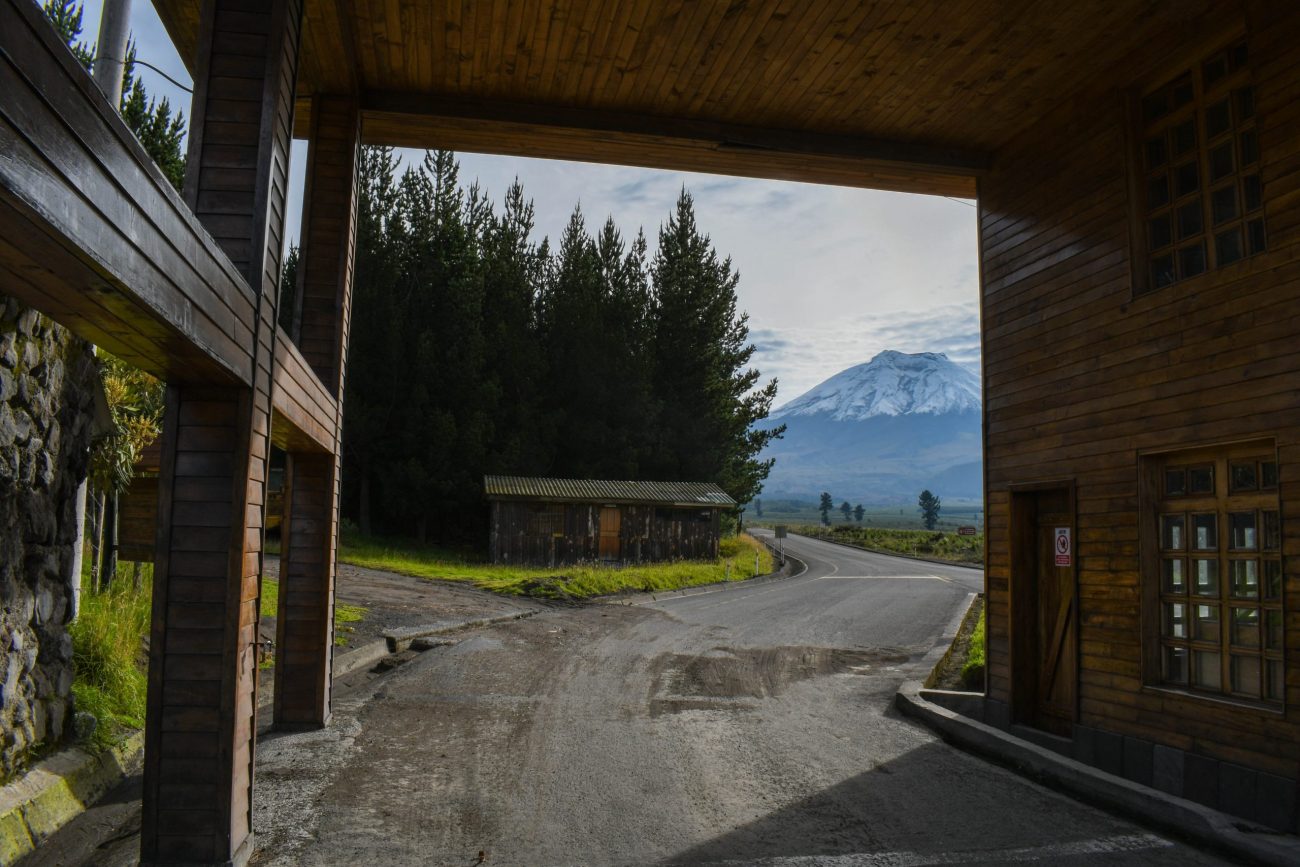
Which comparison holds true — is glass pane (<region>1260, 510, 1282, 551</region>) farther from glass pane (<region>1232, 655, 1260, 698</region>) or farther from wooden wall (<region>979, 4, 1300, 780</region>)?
glass pane (<region>1232, 655, 1260, 698</region>)

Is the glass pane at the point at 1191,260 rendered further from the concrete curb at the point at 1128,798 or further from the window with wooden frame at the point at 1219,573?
the concrete curb at the point at 1128,798

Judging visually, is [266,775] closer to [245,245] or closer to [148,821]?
[148,821]

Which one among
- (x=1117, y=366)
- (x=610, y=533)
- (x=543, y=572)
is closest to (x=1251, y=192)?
(x=1117, y=366)

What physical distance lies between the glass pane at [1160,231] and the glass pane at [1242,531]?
7.21 feet

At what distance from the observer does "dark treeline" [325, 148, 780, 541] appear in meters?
33.1

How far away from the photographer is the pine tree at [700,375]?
39.7 metres

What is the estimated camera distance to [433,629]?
13406mm

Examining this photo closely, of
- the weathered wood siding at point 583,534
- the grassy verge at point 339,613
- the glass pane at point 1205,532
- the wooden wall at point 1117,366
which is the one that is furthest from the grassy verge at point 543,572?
the glass pane at point 1205,532

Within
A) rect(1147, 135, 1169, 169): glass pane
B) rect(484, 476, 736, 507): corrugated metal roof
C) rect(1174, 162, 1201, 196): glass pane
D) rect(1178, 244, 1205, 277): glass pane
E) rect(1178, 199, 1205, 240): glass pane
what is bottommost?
rect(484, 476, 736, 507): corrugated metal roof

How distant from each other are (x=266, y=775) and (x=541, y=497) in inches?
847

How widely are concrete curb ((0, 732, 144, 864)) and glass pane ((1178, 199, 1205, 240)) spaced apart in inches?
333

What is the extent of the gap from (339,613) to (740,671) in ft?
20.2

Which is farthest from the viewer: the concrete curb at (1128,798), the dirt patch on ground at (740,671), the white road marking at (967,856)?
the dirt patch on ground at (740,671)

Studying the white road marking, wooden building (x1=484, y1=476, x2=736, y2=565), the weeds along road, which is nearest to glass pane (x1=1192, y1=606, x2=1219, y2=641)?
the weeds along road
